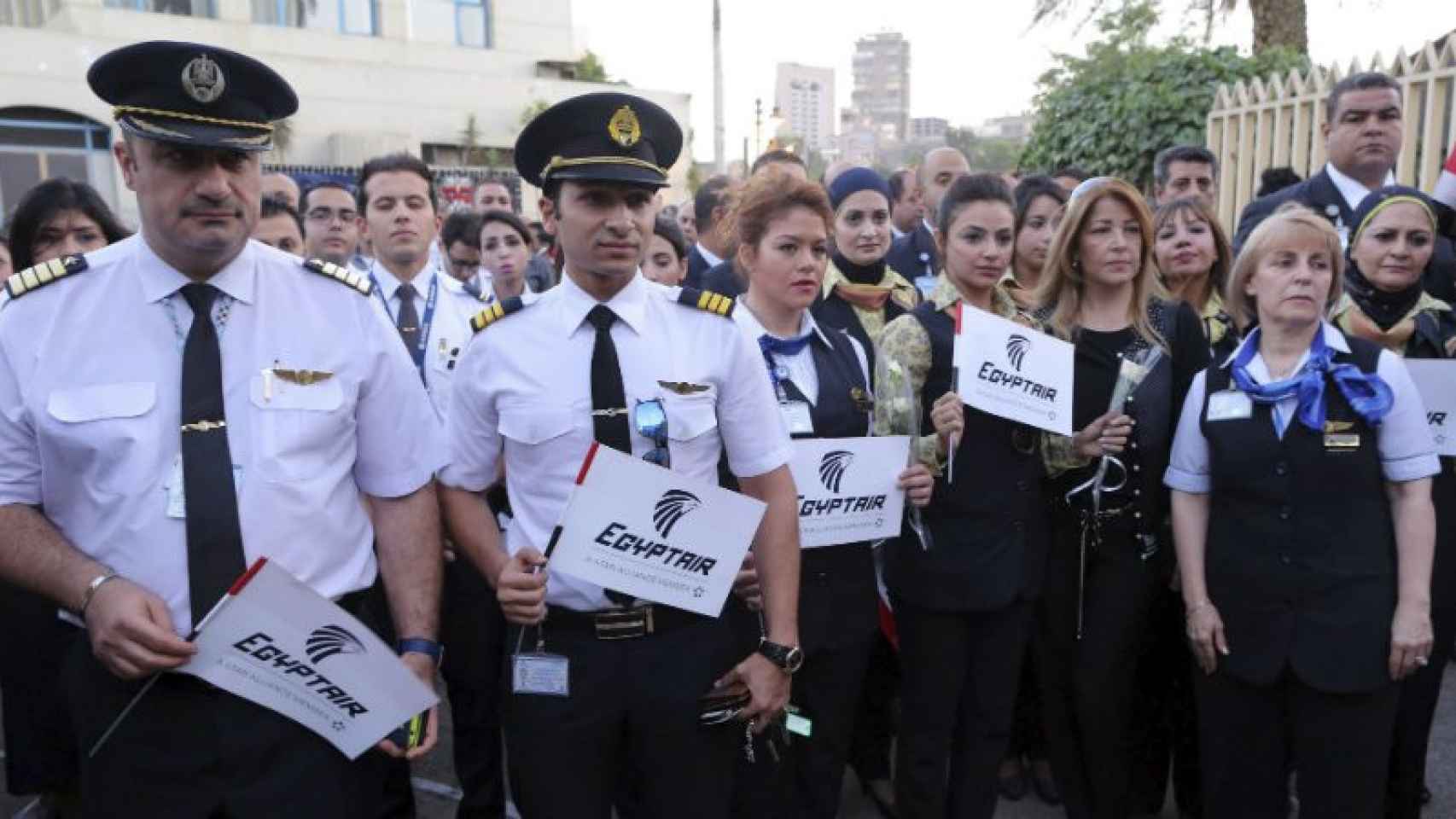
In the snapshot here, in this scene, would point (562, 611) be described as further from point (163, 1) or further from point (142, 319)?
point (163, 1)

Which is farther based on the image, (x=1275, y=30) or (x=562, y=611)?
Answer: (x=1275, y=30)

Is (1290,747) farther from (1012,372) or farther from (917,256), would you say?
(917,256)

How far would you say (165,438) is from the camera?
1.88 m

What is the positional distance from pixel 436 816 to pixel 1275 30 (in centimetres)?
1068

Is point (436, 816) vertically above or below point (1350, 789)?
below

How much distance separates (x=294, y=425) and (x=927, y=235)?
17.6ft

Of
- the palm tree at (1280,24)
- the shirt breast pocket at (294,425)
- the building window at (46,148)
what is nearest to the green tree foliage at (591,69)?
the building window at (46,148)

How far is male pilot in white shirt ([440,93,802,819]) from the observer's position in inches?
88.0

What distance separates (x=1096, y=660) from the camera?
332 centimetres

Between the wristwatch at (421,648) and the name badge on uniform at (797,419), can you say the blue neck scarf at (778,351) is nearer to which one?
the name badge on uniform at (797,419)

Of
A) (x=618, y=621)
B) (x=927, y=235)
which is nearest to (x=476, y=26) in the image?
(x=927, y=235)

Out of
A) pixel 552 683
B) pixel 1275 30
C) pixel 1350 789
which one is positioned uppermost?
pixel 1275 30

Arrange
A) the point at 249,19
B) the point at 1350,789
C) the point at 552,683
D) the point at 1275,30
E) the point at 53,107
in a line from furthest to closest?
the point at 249,19 < the point at 53,107 < the point at 1275,30 < the point at 1350,789 < the point at 552,683

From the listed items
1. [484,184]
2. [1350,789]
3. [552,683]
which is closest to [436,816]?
[552,683]
